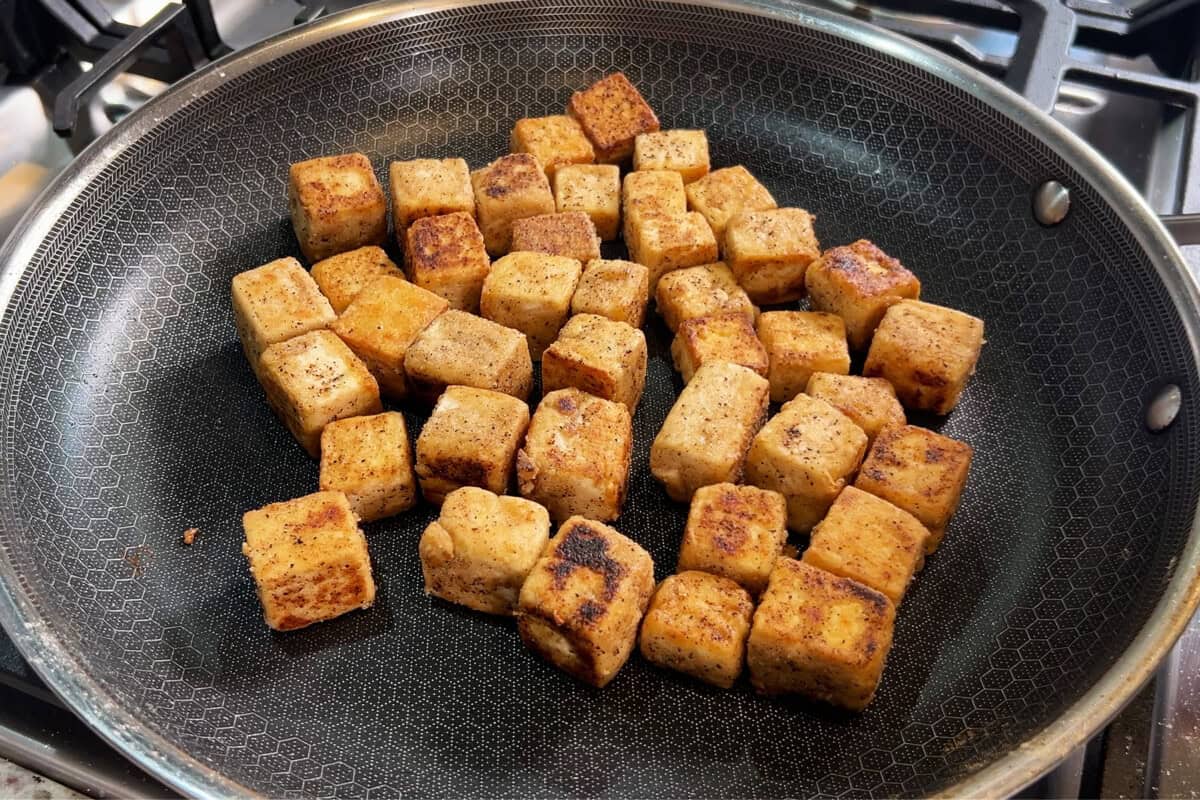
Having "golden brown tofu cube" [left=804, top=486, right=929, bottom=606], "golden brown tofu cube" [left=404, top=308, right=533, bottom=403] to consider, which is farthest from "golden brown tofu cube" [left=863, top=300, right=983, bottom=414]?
"golden brown tofu cube" [left=404, top=308, right=533, bottom=403]

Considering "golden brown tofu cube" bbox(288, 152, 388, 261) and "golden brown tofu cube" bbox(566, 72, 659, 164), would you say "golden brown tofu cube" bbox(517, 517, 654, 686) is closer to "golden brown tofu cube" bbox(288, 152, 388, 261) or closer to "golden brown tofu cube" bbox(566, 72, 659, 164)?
"golden brown tofu cube" bbox(288, 152, 388, 261)

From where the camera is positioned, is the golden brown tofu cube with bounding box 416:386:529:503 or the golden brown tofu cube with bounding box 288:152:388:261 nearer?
the golden brown tofu cube with bounding box 416:386:529:503

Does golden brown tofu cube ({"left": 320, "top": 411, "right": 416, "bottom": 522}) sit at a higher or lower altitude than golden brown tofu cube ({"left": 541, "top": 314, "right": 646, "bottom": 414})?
lower

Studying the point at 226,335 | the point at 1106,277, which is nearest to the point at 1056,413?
the point at 1106,277

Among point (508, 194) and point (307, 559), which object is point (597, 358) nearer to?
point (508, 194)

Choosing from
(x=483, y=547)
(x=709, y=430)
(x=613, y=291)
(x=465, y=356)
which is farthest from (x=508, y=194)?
(x=483, y=547)

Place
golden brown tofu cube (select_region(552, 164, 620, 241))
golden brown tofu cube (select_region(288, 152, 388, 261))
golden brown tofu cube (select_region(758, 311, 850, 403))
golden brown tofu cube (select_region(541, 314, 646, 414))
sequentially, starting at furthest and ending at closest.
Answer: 1. golden brown tofu cube (select_region(552, 164, 620, 241))
2. golden brown tofu cube (select_region(288, 152, 388, 261))
3. golden brown tofu cube (select_region(758, 311, 850, 403))
4. golden brown tofu cube (select_region(541, 314, 646, 414))

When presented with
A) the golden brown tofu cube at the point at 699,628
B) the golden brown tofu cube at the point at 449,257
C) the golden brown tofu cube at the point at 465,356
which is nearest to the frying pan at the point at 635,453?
the golden brown tofu cube at the point at 699,628
